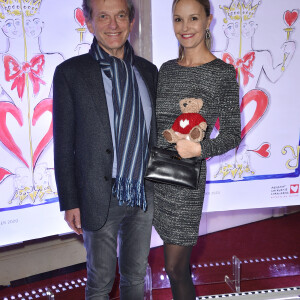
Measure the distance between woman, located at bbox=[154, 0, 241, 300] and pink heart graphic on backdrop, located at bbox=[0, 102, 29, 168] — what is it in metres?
0.90

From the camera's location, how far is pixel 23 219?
2.49 meters

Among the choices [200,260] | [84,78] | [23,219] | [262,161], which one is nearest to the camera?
[84,78]

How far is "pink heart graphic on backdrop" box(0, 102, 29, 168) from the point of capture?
2.35 meters

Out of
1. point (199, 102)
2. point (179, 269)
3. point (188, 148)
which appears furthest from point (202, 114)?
point (179, 269)

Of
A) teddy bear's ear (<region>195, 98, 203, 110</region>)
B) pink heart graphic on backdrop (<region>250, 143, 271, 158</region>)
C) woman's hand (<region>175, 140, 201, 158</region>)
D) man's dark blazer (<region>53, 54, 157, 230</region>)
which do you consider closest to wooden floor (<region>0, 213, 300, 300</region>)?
pink heart graphic on backdrop (<region>250, 143, 271, 158</region>)

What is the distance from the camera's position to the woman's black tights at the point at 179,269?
198 centimetres

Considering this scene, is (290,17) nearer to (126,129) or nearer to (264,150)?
(264,150)

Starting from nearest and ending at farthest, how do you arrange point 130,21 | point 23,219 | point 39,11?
point 130,21, point 39,11, point 23,219

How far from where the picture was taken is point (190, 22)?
1908mm

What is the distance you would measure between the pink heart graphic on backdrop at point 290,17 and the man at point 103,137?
1.27 meters

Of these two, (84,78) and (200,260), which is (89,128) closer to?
(84,78)

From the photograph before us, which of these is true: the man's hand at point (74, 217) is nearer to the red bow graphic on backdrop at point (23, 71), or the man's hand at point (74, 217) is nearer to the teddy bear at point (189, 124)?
the teddy bear at point (189, 124)

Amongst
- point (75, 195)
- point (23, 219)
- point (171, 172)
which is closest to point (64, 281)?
point (23, 219)

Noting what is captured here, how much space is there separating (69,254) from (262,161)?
1616 mm
